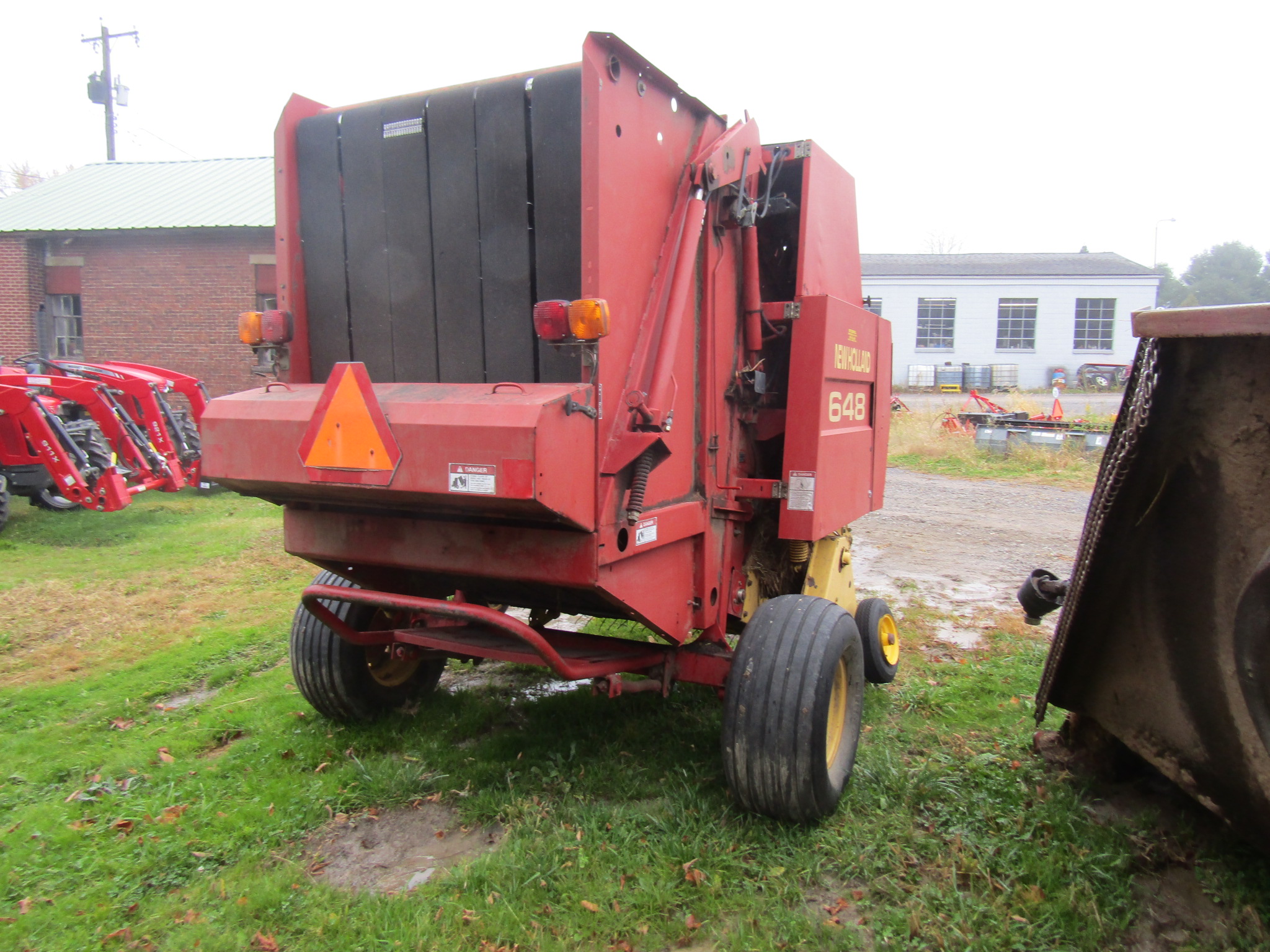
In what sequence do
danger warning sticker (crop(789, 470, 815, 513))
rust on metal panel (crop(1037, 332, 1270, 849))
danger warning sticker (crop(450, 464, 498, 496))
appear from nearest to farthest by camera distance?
rust on metal panel (crop(1037, 332, 1270, 849)) < danger warning sticker (crop(450, 464, 498, 496)) < danger warning sticker (crop(789, 470, 815, 513))

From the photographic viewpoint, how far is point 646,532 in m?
2.92

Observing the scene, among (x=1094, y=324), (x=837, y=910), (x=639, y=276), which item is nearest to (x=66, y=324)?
(x=639, y=276)

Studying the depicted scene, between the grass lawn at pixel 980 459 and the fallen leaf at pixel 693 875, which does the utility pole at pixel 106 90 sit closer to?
the grass lawn at pixel 980 459

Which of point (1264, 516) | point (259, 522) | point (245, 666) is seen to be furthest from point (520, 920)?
point (259, 522)

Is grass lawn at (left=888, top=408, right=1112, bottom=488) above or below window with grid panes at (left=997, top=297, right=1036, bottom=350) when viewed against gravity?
below

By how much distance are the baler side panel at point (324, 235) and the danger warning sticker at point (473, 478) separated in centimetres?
106

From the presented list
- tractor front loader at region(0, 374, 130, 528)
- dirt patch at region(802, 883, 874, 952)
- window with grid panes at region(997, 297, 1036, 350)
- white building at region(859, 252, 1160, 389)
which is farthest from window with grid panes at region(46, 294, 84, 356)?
window with grid panes at region(997, 297, 1036, 350)

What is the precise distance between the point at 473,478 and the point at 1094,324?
3267 centimetres

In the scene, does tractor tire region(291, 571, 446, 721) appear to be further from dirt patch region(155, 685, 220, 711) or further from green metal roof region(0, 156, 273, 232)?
green metal roof region(0, 156, 273, 232)

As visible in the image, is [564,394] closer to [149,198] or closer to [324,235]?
[324,235]

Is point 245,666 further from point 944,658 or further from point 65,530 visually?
point 65,530

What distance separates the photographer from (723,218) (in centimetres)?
333

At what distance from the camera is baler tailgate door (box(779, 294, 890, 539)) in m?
3.53

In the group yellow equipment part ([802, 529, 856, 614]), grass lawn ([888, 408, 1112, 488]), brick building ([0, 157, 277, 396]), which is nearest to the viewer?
yellow equipment part ([802, 529, 856, 614])
